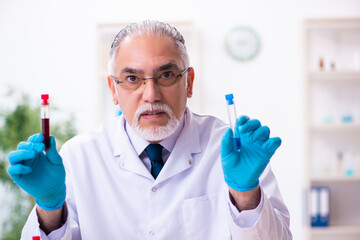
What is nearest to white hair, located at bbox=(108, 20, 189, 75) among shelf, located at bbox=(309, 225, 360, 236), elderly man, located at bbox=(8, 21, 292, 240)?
elderly man, located at bbox=(8, 21, 292, 240)

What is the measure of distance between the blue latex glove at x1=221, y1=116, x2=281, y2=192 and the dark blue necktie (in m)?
0.39

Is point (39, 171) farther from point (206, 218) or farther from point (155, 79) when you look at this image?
point (206, 218)

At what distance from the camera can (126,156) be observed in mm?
1552

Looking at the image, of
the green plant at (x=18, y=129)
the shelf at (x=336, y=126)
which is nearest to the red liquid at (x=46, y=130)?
the green plant at (x=18, y=129)

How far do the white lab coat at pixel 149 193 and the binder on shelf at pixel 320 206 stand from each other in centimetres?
216

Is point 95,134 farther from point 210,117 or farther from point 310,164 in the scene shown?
point 310,164

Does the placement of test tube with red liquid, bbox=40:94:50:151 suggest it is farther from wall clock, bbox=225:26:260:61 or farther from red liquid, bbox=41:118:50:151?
wall clock, bbox=225:26:260:61

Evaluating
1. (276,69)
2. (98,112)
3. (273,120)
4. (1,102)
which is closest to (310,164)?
(273,120)

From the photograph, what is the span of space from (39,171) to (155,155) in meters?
0.46

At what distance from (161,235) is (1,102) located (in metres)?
2.93

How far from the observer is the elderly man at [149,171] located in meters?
1.43

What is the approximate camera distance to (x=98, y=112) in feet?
11.6

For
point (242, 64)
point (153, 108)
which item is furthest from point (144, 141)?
point (242, 64)

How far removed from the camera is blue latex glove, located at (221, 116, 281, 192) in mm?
1188
